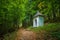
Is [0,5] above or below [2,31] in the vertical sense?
above

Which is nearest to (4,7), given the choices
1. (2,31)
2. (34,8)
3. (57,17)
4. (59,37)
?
(2,31)

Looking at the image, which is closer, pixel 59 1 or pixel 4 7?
pixel 59 1

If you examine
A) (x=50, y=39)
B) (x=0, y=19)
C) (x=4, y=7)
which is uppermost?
(x=4, y=7)

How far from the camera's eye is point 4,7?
1620cm

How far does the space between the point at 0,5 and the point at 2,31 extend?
5.58 metres

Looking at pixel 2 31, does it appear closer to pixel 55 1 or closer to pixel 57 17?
pixel 55 1

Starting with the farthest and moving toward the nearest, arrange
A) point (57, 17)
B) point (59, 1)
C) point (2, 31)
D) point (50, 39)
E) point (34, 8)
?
point (34, 8) < point (57, 17) < point (2, 31) < point (59, 1) < point (50, 39)

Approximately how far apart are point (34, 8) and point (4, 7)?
2419 cm

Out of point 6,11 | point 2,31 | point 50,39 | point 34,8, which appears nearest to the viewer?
→ point 50,39

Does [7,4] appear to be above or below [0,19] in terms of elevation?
above

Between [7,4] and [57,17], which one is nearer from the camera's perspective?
[7,4]

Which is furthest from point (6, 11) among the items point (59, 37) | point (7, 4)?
point (59, 37)

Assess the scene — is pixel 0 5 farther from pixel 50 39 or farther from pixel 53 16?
pixel 53 16

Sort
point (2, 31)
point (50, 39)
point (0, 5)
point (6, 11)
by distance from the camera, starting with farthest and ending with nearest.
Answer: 1. point (2, 31)
2. point (6, 11)
3. point (0, 5)
4. point (50, 39)
